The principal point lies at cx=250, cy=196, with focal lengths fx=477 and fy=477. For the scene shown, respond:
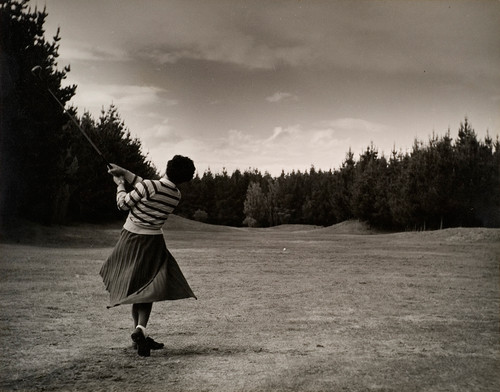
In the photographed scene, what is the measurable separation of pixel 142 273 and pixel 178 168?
1001mm

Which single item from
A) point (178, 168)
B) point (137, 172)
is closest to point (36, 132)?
point (137, 172)

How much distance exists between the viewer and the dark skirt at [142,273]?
4.21 meters

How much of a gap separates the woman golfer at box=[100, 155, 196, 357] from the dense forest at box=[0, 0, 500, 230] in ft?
4.63

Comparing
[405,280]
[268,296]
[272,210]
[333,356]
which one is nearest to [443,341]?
[333,356]

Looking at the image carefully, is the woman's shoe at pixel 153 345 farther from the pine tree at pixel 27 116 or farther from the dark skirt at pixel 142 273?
the pine tree at pixel 27 116

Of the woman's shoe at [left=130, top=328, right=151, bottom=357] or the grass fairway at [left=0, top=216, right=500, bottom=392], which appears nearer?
the grass fairway at [left=0, top=216, right=500, bottom=392]

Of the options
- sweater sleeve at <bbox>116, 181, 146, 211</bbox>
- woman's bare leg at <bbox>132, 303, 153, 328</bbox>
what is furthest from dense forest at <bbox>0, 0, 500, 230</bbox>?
woman's bare leg at <bbox>132, 303, 153, 328</bbox>

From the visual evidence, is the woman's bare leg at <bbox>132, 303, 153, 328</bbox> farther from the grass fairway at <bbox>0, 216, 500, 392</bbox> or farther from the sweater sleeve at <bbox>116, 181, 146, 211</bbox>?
the sweater sleeve at <bbox>116, 181, 146, 211</bbox>

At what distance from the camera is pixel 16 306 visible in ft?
20.2

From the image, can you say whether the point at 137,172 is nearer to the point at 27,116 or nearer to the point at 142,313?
the point at 27,116

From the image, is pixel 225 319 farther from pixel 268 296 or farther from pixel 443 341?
pixel 443 341

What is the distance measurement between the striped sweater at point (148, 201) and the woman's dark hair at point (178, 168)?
67 mm

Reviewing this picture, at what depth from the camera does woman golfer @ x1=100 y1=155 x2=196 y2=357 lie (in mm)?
4207

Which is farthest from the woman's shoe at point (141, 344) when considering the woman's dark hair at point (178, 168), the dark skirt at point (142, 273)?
the woman's dark hair at point (178, 168)
